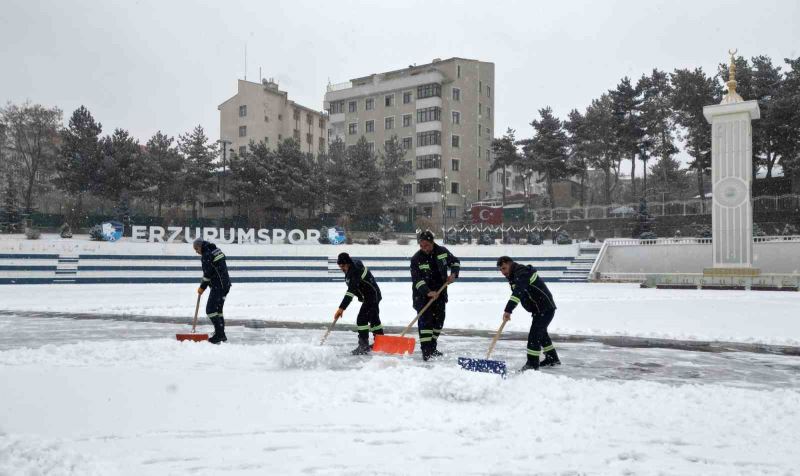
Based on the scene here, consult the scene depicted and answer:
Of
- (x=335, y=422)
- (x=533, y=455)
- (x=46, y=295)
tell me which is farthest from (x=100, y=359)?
(x=46, y=295)

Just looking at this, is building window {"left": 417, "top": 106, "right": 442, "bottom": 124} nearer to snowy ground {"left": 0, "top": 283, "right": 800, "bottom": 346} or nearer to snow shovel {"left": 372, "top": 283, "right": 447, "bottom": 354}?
snowy ground {"left": 0, "top": 283, "right": 800, "bottom": 346}

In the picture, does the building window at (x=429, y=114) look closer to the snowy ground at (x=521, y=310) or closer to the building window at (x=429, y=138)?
the building window at (x=429, y=138)

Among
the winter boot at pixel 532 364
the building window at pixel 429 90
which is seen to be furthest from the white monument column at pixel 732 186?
the building window at pixel 429 90

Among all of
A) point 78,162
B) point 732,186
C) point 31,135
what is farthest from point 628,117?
point 31,135

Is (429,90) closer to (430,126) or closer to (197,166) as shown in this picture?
(430,126)

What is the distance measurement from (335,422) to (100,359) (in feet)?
15.0

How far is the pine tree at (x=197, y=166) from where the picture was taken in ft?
146

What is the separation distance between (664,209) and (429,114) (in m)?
23.9

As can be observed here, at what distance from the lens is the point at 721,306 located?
655 inches

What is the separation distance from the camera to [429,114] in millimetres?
56344

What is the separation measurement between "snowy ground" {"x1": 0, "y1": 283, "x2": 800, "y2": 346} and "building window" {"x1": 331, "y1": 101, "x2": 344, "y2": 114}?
134ft

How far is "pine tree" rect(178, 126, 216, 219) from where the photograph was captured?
4444 cm

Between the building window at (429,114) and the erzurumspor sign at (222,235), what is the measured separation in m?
25.1

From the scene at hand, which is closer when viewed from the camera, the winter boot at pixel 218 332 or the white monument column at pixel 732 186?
the winter boot at pixel 218 332
